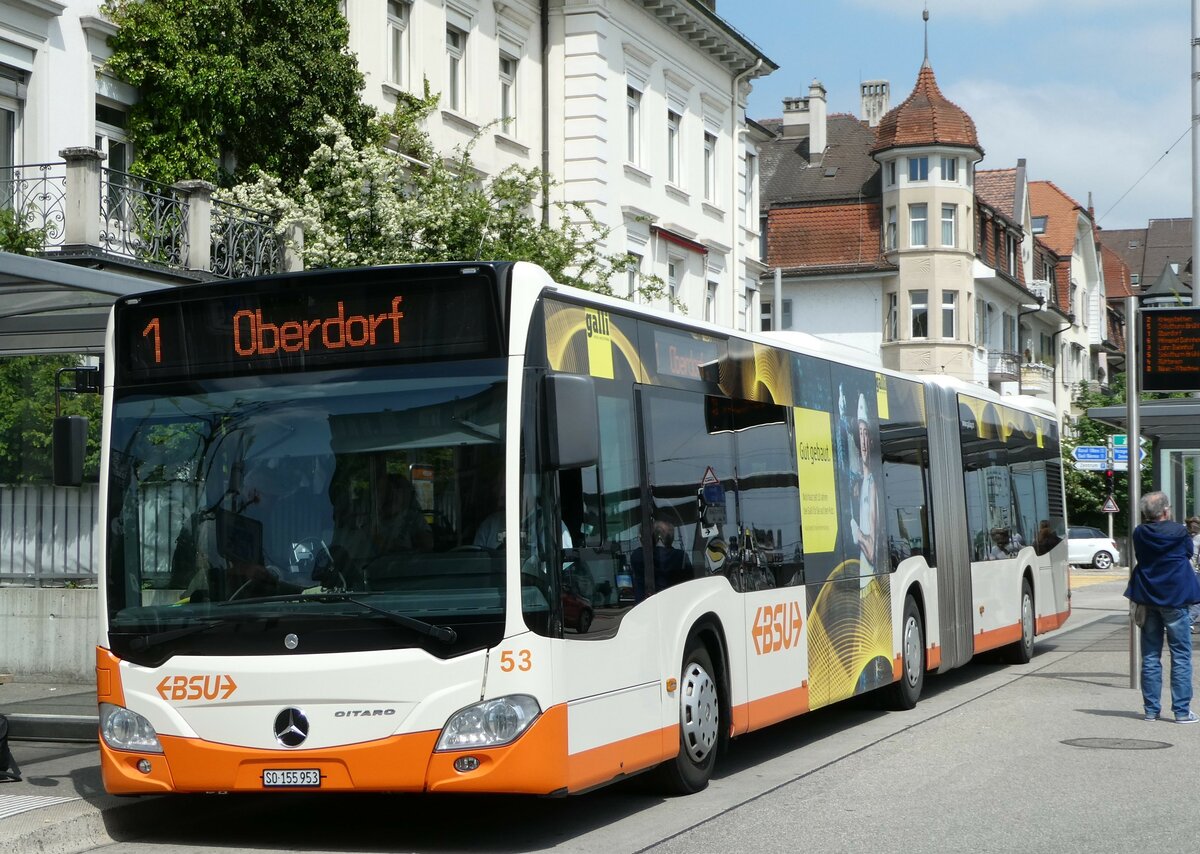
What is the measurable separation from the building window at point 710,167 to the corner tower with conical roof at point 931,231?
23.0 metres

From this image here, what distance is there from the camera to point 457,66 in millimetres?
29641

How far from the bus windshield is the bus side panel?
8.96m

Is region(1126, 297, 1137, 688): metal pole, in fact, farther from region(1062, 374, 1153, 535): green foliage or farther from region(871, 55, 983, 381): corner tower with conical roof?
region(1062, 374, 1153, 535): green foliage

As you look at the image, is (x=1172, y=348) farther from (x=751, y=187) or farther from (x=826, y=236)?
(x=826, y=236)

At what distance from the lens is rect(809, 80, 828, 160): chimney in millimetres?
68188

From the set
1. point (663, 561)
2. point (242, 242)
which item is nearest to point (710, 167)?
point (242, 242)

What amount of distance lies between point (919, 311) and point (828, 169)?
821 centimetres

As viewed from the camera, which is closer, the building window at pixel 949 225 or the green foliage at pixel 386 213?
the green foliage at pixel 386 213

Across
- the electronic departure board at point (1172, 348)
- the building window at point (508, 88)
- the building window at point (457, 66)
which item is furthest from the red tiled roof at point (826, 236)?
the electronic departure board at point (1172, 348)

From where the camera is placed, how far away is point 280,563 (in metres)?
8.48

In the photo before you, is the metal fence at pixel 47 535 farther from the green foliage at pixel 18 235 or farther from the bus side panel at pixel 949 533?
the bus side panel at pixel 949 533

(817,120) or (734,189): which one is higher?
(817,120)

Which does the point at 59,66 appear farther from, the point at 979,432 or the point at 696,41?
the point at 696,41

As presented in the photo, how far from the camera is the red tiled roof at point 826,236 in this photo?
62969 millimetres
